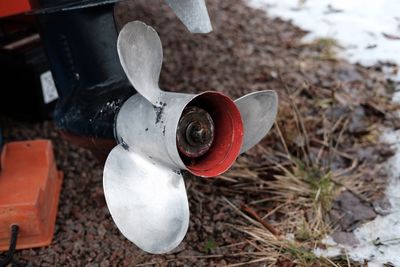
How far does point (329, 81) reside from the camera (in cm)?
248

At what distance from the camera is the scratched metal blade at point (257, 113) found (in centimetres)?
160

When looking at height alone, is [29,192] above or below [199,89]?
above

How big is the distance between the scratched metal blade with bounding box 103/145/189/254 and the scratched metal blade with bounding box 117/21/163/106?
193mm

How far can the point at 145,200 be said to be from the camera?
1.44 meters

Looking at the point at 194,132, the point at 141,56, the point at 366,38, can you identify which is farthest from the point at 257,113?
the point at 366,38

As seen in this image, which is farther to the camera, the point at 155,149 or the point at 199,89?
the point at 199,89

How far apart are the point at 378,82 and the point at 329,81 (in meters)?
0.21

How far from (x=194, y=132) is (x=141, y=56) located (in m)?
0.24

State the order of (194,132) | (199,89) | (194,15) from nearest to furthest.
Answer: (194,132)
(194,15)
(199,89)

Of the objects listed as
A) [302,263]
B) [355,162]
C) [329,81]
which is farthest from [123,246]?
[329,81]

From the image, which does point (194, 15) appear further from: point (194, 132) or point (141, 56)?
point (194, 132)

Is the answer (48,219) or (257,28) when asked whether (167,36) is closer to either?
(257,28)

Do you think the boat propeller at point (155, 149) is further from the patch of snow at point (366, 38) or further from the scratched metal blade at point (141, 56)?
the patch of snow at point (366, 38)

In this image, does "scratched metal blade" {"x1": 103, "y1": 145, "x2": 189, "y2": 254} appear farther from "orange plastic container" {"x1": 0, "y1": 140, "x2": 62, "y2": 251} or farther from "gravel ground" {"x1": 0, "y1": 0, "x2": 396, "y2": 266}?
"orange plastic container" {"x1": 0, "y1": 140, "x2": 62, "y2": 251}
